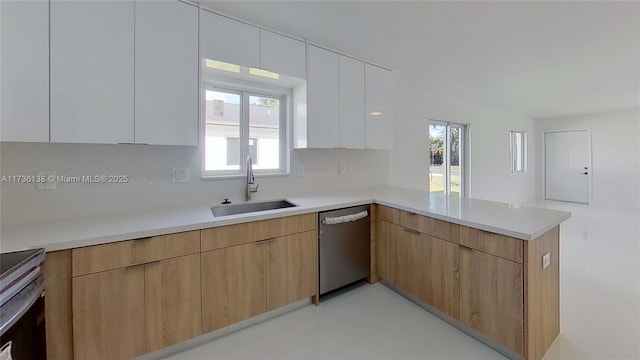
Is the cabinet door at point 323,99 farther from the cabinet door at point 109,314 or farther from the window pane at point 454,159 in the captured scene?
the window pane at point 454,159

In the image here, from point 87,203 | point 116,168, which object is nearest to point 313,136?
point 116,168

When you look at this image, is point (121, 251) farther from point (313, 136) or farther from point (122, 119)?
point (313, 136)

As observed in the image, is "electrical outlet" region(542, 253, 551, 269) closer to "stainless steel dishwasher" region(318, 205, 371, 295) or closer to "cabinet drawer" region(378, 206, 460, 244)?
"cabinet drawer" region(378, 206, 460, 244)

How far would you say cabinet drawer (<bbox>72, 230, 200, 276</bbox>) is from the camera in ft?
4.44

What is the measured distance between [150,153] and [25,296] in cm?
117

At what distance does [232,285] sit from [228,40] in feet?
5.97

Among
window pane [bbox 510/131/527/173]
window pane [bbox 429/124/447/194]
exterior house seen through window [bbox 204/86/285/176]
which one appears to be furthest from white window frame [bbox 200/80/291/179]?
window pane [bbox 510/131/527/173]

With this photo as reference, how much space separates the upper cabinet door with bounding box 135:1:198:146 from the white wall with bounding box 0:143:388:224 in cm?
30

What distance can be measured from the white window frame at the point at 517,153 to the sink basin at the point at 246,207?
20.2ft

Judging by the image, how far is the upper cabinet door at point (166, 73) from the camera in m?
1.72

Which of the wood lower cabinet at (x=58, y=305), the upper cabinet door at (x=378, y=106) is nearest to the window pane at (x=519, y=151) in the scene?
the upper cabinet door at (x=378, y=106)

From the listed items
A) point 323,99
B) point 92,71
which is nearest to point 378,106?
point 323,99

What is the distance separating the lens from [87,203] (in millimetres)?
1824

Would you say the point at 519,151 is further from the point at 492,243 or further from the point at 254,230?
the point at 254,230
